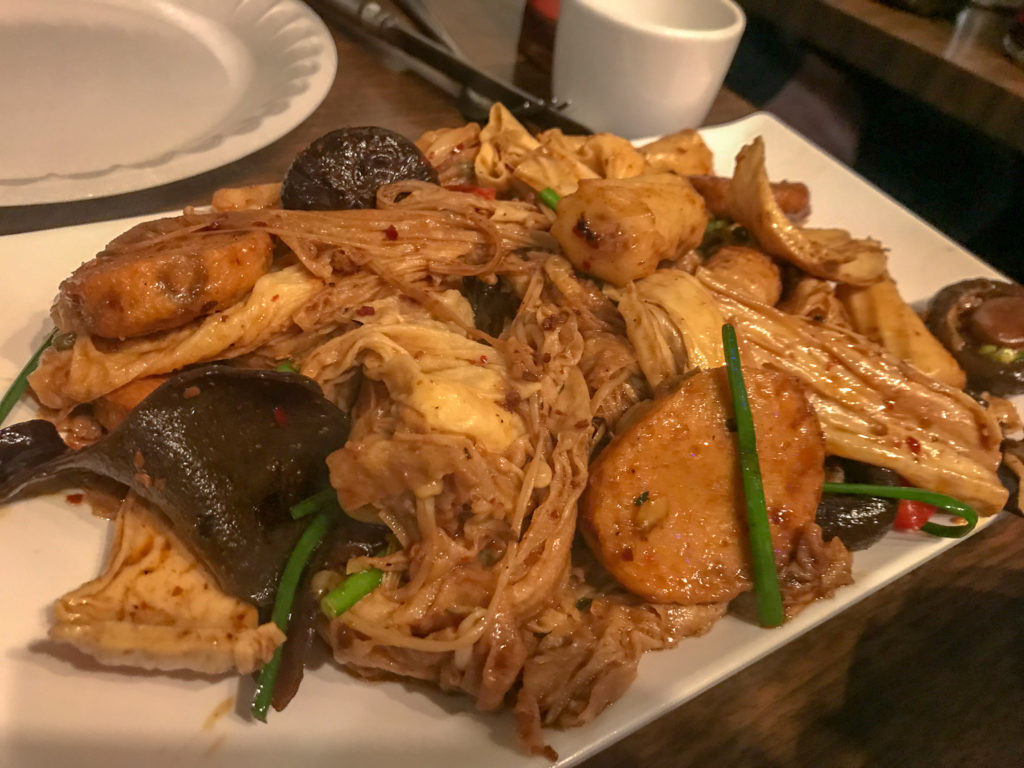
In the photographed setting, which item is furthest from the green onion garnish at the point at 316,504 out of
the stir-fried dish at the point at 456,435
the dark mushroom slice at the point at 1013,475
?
the dark mushroom slice at the point at 1013,475

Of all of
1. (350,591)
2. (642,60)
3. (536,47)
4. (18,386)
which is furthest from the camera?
(536,47)

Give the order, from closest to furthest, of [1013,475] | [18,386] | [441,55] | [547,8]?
A: [18,386], [1013,475], [441,55], [547,8]

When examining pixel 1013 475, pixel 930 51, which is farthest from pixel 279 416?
pixel 930 51

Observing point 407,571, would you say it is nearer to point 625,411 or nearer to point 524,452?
point 524,452

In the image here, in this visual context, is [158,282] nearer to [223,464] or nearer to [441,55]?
[223,464]

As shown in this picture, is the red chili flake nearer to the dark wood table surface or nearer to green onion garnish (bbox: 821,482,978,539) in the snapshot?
the dark wood table surface
